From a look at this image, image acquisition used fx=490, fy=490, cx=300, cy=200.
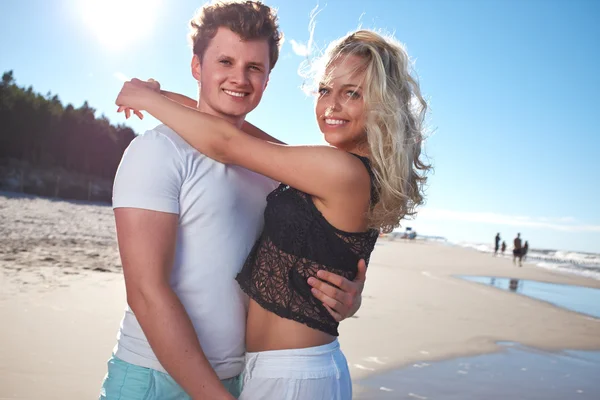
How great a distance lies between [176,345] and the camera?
1.78 meters

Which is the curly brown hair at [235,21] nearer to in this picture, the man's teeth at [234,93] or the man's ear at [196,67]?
the man's ear at [196,67]

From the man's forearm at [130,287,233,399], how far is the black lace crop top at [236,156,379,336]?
1.28 feet

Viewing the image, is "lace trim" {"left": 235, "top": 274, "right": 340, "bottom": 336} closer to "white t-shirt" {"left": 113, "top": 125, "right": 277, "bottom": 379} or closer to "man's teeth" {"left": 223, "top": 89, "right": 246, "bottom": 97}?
"white t-shirt" {"left": 113, "top": 125, "right": 277, "bottom": 379}

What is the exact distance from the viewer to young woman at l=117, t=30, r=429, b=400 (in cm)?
211

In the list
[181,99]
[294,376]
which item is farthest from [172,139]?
[181,99]

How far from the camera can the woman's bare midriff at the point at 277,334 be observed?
2.13m

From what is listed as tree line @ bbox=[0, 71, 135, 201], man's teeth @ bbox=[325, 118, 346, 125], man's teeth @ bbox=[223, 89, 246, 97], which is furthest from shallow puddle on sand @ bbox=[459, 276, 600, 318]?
tree line @ bbox=[0, 71, 135, 201]

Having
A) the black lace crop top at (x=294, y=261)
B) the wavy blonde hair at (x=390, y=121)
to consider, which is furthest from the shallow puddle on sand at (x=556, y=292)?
the black lace crop top at (x=294, y=261)

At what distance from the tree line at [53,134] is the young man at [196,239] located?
160 feet

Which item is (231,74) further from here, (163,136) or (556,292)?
(556,292)

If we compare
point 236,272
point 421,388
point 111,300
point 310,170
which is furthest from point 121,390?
point 111,300

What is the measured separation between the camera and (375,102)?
8.18 feet

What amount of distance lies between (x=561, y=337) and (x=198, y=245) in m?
9.06

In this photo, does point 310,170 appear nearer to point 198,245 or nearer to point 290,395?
point 198,245
